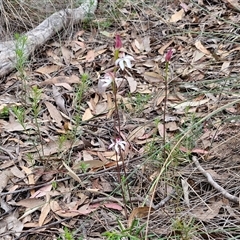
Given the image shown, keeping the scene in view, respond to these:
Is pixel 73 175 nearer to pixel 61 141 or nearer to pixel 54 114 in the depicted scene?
pixel 61 141

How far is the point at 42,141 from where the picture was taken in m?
2.35

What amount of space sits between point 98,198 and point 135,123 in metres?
0.56

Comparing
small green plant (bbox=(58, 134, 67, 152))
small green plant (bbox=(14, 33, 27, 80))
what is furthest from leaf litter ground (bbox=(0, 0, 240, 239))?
small green plant (bbox=(14, 33, 27, 80))

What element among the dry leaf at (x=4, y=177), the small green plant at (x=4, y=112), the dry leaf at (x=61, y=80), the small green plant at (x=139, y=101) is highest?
the small green plant at (x=4, y=112)

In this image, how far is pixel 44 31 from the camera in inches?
126

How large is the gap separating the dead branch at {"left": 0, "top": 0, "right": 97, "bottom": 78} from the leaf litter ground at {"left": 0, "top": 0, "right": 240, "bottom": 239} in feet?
0.22

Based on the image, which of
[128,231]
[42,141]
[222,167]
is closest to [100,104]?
[42,141]

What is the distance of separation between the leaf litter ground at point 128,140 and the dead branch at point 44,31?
0.22 feet

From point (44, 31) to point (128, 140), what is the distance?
1221 mm

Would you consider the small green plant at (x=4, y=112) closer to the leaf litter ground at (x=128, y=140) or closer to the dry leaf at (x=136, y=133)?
the leaf litter ground at (x=128, y=140)

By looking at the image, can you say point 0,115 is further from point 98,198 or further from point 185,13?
point 185,13

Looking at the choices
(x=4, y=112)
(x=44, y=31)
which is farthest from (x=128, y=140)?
(x=44, y=31)

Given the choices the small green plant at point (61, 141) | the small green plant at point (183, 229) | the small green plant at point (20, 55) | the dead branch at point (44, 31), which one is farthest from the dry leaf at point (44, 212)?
the dead branch at point (44, 31)

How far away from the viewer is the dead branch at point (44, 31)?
2.89 metres
